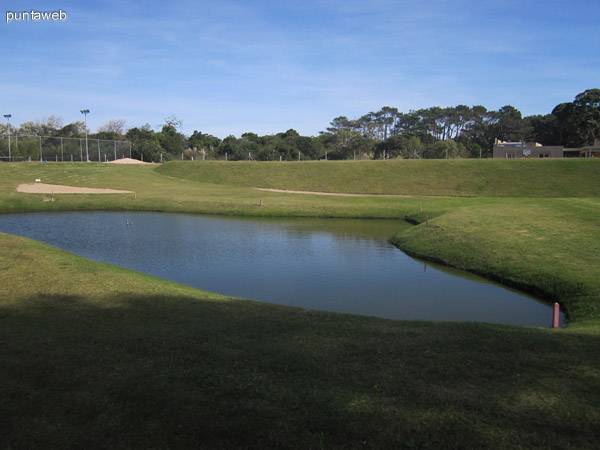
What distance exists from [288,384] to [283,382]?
0.10 meters

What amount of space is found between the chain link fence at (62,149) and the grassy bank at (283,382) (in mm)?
75246

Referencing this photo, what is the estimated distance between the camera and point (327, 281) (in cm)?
1700

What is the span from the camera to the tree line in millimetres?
90375

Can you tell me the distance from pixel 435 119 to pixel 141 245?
12328 centimetres

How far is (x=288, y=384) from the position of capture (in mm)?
6332

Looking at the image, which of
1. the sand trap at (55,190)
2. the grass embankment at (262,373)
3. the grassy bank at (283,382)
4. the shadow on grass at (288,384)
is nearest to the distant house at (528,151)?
the sand trap at (55,190)

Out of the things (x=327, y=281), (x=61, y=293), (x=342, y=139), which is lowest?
(x=327, y=281)

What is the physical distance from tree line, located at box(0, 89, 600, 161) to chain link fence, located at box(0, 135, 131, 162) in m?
8.62

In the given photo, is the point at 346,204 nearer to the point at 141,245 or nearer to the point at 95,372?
the point at 141,245

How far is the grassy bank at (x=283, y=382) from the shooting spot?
199 inches

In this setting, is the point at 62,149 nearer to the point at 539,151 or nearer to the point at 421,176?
the point at 421,176

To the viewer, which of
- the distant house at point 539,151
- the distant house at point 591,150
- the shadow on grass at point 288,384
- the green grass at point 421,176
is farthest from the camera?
the distant house at point 539,151

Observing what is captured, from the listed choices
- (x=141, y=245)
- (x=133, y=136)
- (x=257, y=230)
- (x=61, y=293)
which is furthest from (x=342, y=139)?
(x=61, y=293)

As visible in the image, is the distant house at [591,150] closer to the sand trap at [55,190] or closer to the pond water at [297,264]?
the pond water at [297,264]
